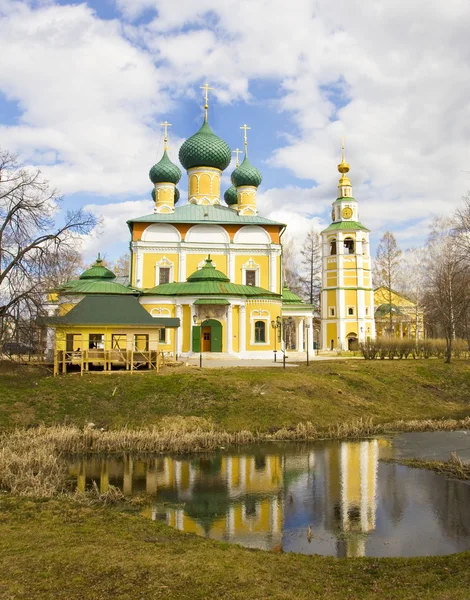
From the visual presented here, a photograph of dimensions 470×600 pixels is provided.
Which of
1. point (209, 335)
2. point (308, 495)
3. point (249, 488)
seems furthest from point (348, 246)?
point (308, 495)

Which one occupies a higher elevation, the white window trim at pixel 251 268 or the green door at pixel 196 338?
the white window trim at pixel 251 268

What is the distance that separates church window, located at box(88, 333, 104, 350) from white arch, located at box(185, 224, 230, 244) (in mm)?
15083

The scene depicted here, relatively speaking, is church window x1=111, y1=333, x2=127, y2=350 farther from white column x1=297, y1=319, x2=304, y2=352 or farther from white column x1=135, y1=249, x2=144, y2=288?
white column x1=297, y1=319, x2=304, y2=352

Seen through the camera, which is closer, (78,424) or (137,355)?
(78,424)

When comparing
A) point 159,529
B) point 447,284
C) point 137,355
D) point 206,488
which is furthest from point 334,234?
point 159,529

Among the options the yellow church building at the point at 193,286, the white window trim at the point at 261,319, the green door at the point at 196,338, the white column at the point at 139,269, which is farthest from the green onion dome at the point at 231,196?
the green door at the point at 196,338

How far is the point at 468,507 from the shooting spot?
10945 mm

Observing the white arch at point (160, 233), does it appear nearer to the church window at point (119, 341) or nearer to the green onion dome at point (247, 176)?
the green onion dome at point (247, 176)

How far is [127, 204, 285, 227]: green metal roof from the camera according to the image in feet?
125

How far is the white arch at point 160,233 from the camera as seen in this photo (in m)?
38.1

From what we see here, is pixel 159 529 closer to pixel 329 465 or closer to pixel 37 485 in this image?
pixel 37 485

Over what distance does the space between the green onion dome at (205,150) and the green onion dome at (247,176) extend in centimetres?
129

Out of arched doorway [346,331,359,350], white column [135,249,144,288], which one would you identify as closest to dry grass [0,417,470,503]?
white column [135,249,144,288]

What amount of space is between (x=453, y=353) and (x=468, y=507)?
961 inches
